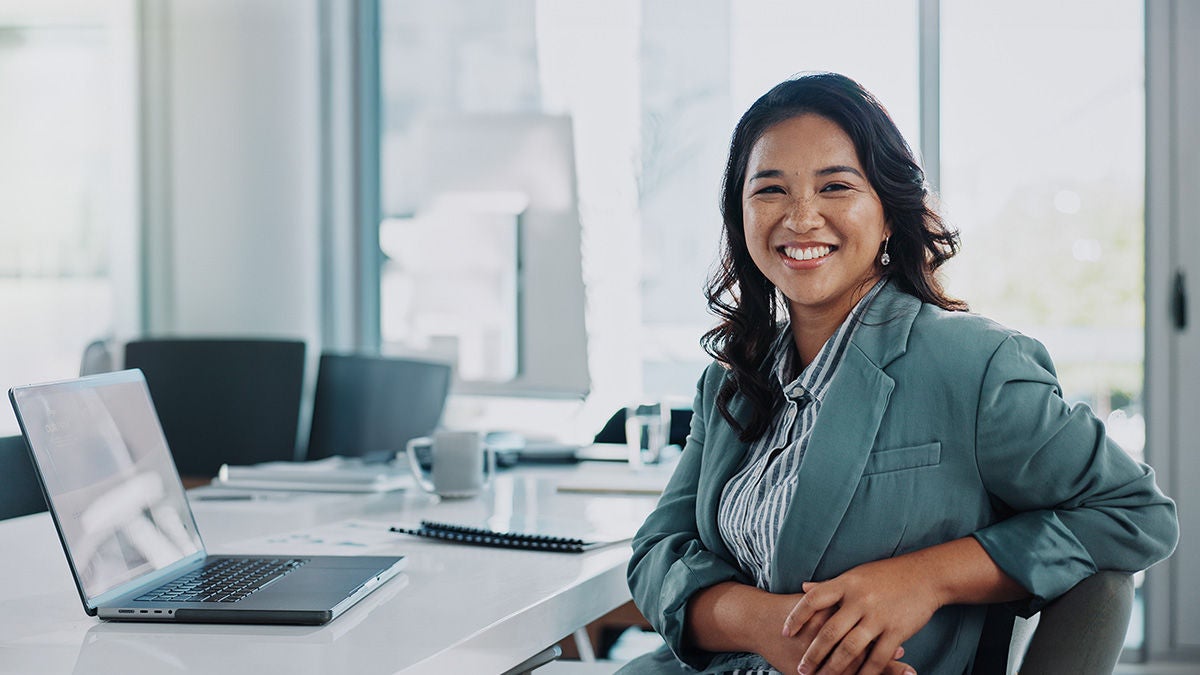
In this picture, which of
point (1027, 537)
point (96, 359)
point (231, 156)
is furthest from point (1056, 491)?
point (231, 156)

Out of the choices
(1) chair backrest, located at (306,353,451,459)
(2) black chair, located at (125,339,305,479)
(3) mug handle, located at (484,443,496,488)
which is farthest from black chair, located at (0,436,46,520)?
(2) black chair, located at (125,339,305,479)

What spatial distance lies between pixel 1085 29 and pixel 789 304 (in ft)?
7.86

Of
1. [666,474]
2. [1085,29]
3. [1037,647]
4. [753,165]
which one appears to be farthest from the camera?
[1085,29]

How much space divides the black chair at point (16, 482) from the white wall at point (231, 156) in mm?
1670

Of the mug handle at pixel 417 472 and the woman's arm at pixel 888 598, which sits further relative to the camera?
the mug handle at pixel 417 472

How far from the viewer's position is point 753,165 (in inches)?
57.8

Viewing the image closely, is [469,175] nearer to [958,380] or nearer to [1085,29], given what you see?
[1085,29]

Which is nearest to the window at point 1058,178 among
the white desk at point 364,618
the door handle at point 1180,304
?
the door handle at point 1180,304

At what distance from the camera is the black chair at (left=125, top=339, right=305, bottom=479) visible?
3.12 meters

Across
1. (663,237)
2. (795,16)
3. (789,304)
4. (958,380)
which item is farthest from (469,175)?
(958,380)

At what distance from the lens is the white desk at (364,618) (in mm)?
1049

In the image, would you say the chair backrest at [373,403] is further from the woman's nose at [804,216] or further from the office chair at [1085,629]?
the office chair at [1085,629]

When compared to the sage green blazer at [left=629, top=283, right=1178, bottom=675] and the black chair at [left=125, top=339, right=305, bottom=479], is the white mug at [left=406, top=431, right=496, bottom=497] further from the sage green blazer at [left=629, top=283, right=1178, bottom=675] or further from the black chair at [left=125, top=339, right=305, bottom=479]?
the black chair at [left=125, top=339, right=305, bottom=479]

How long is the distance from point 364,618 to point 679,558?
401 millimetres
